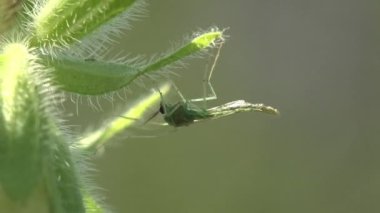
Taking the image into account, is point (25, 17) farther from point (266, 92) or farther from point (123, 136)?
point (266, 92)

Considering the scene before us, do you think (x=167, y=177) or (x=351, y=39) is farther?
(x=351, y=39)

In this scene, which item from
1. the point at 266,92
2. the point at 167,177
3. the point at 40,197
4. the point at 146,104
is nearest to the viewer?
the point at 40,197

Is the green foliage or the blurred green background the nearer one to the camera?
the green foliage

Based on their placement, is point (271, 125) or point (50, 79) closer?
point (50, 79)

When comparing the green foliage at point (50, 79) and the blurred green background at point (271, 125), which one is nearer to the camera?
the green foliage at point (50, 79)

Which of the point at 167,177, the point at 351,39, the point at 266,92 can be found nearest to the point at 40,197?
the point at 167,177

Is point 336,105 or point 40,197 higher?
point 336,105

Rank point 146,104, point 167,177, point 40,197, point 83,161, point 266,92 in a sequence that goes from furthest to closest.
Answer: point 266,92, point 167,177, point 146,104, point 83,161, point 40,197

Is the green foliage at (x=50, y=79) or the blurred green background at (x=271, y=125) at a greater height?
the blurred green background at (x=271, y=125)
